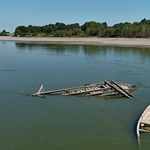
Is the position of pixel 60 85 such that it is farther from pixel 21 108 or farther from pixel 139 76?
pixel 139 76

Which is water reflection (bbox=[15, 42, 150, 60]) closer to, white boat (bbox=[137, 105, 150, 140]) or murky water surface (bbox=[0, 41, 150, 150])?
murky water surface (bbox=[0, 41, 150, 150])

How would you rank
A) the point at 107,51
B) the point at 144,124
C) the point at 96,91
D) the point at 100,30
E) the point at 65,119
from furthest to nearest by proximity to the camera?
the point at 100,30 < the point at 107,51 < the point at 96,91 < the point at 65,119 < the point at 144,124

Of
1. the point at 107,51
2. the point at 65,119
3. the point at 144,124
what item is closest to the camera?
the point at 144,124

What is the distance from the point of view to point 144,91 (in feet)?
58.7

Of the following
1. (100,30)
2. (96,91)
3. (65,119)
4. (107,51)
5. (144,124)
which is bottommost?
(65,119)

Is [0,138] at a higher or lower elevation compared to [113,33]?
lower

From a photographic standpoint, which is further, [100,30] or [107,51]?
[100,30]

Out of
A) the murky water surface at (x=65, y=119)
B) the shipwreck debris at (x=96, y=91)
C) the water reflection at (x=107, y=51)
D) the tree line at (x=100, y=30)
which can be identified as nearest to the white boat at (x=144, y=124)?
the murky water surface at (x=65, y=119)

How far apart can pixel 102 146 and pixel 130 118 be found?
3.49 m

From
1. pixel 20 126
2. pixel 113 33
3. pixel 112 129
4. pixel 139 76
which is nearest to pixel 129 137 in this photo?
pixel 112 129

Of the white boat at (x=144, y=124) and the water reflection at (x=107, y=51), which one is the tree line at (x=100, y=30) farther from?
the white boat at (x=144, y=124)

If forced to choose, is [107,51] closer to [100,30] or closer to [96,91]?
[96,91]

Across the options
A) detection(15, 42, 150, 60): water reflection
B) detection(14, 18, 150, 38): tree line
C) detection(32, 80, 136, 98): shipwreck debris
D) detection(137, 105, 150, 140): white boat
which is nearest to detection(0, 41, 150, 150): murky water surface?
detection(137, 105, 150, 140): white boat

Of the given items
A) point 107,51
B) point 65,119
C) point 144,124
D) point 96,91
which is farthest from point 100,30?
point 144,124
